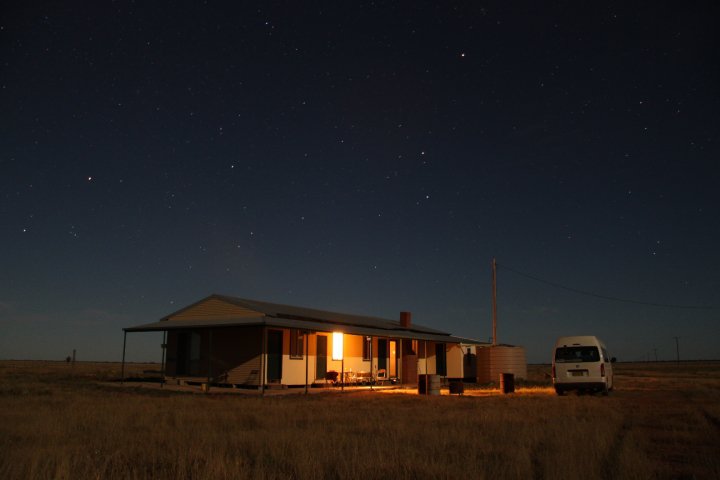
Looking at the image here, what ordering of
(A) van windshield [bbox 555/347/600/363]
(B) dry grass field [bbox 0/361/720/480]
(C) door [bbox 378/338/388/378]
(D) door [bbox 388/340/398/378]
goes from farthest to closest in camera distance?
1. (D) door [bbox 388/340/398/378]
2. (C) door [bbox 378/338/388/378]
3. (A) van windshield [bbox 555/347/600/363]
4. (B) dry grass field [bbox 0/361/720/480]

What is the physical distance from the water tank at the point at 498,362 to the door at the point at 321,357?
11.2 metres

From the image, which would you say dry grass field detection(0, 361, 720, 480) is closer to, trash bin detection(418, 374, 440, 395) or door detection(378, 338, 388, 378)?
trash bin detection(418, 374, 440, 395)

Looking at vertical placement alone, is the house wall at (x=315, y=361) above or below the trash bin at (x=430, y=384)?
above

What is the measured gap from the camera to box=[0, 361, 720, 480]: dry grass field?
7.20 m

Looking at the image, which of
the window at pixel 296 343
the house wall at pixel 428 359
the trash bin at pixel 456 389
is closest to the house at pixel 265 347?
the window at pixel 296 343

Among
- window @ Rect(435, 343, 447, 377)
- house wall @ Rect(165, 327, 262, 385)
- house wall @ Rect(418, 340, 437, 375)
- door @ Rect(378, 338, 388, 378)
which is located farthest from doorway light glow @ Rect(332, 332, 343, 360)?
window @ Rect(435, 343, 447, 377)

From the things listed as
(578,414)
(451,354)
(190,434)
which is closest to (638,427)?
(578,414)

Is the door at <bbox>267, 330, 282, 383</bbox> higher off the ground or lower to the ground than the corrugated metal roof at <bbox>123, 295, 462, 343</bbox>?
lower

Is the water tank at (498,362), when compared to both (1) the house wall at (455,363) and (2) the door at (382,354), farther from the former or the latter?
(2) the door at (382,354)

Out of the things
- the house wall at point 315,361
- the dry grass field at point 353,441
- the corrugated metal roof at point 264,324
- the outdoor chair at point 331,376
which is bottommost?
the dry grass field at point 353,441

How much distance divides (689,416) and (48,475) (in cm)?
1291

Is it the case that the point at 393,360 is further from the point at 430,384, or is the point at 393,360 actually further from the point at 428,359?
the point at 430,384

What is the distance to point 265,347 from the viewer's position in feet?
72.3

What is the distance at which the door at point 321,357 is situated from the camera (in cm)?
2550
